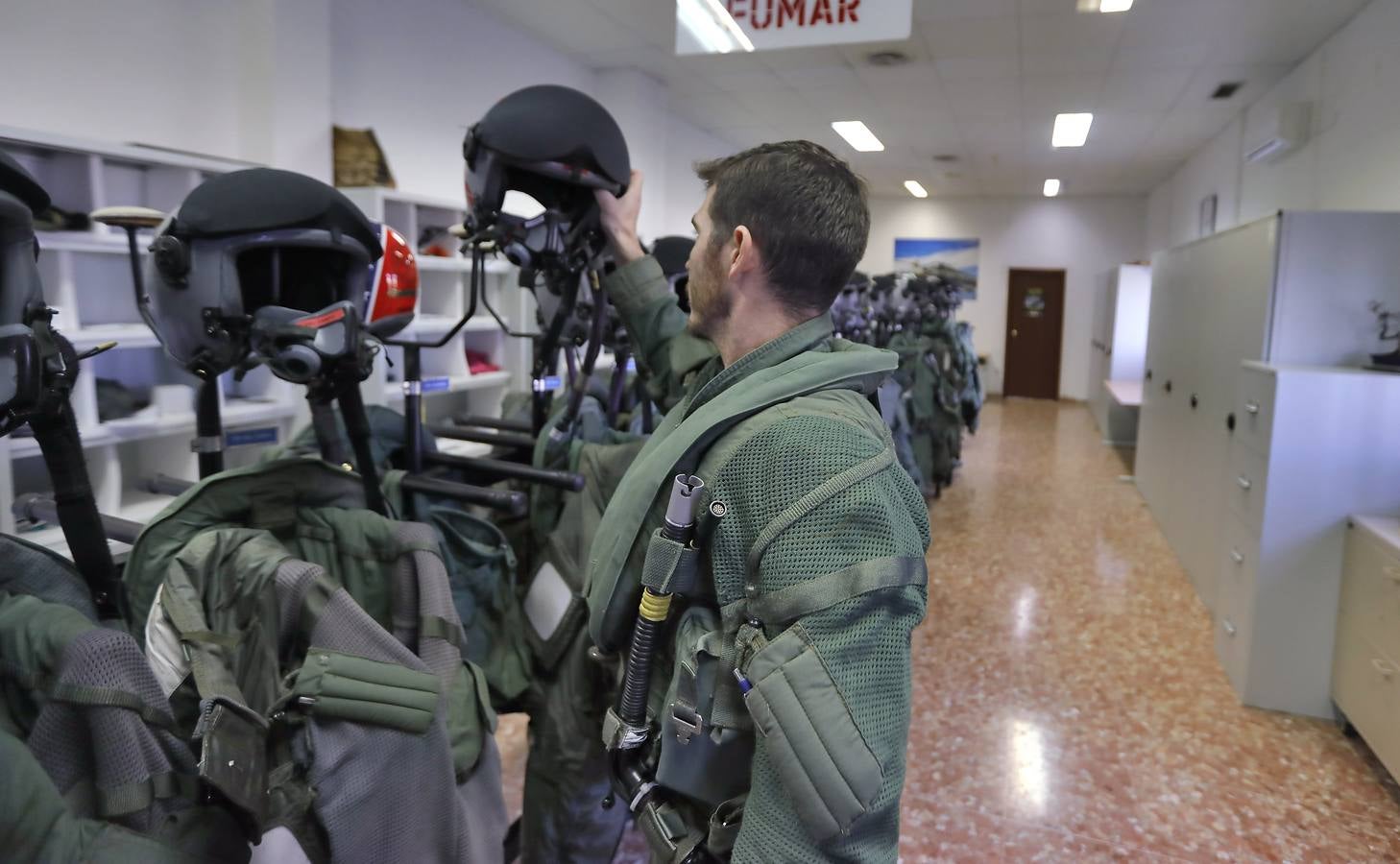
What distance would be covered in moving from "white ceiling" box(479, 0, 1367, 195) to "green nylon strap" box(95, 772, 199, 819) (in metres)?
3.45

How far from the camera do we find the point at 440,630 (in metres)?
1.31

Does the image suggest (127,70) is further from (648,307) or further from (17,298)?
(17,298)

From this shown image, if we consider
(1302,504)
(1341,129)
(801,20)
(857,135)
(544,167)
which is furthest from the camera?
(857,135)

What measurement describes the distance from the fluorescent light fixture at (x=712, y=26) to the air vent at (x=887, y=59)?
2.98 m

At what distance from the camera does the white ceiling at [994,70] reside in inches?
192

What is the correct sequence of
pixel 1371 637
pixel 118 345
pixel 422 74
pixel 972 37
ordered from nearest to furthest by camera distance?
pixel 118 345 → pixel 1371 637 → pixel 422 74 → pixel 972 37

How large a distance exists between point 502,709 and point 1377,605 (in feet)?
9.14

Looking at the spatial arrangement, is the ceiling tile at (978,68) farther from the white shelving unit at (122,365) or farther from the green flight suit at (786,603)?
the green flight suit at (786,603)

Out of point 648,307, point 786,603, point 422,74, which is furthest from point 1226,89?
point 786,603

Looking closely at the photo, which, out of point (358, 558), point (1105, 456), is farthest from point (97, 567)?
point (1105, 456)

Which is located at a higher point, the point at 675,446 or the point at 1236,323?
the point at 1236,323

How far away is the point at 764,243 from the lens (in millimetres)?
1084

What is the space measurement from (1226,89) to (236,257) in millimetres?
7256

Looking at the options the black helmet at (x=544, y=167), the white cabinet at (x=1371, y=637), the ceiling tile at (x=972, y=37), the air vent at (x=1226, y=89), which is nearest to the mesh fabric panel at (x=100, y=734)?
the black helmet at (x=544, y=167)
